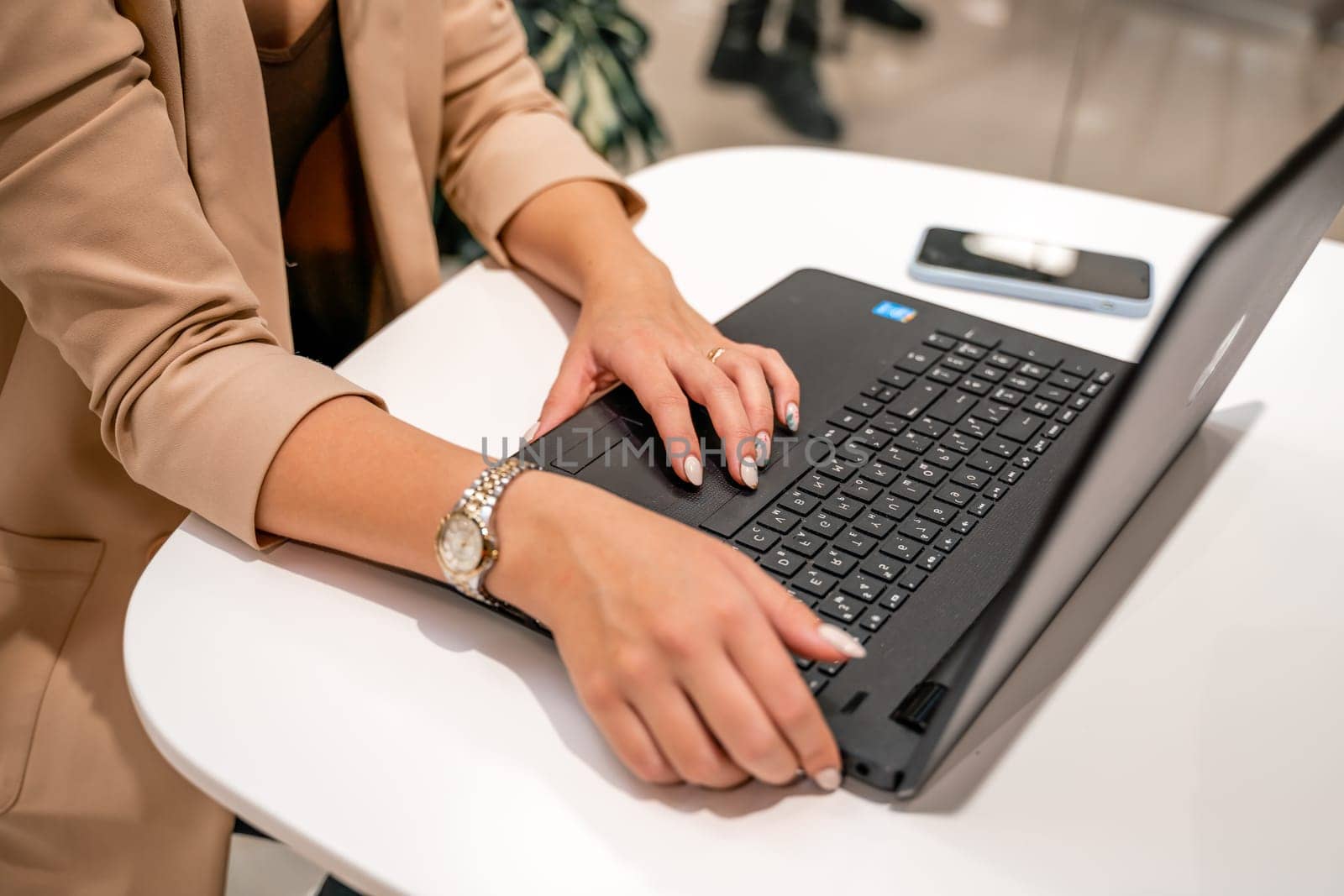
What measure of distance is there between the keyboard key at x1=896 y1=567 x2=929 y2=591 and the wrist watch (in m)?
0.19

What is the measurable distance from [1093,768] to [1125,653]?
3.4 inches

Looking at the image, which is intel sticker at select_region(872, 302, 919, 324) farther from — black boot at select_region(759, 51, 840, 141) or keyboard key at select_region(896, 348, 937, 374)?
black boot at select_region(759, 51, 840, 141)

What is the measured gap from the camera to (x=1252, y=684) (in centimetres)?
58

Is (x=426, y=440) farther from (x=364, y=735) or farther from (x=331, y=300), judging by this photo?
(x=331, y=300)

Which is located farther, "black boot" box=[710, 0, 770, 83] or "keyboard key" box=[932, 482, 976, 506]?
"black boot" box=[710, 0, 770, 83]

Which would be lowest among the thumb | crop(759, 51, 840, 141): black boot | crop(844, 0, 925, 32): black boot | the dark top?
crop(759, 51, 840, 141): black boot

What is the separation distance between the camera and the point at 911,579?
0.58m

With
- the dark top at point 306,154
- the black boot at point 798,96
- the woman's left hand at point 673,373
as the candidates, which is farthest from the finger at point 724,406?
the black boot at point 798,96

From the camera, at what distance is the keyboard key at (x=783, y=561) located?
0.58 meters

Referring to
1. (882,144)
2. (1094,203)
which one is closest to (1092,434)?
(1094,203)

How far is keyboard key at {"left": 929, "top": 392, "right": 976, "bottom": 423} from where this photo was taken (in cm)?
71

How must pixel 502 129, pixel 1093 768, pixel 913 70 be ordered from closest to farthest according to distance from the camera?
1. pixel 1093 768
2. pixel 502 129
3. pixel 913 70

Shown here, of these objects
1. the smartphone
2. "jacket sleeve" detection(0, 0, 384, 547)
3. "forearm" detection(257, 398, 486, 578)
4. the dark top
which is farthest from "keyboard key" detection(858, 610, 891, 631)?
the dark top

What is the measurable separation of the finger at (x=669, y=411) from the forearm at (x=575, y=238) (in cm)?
13
